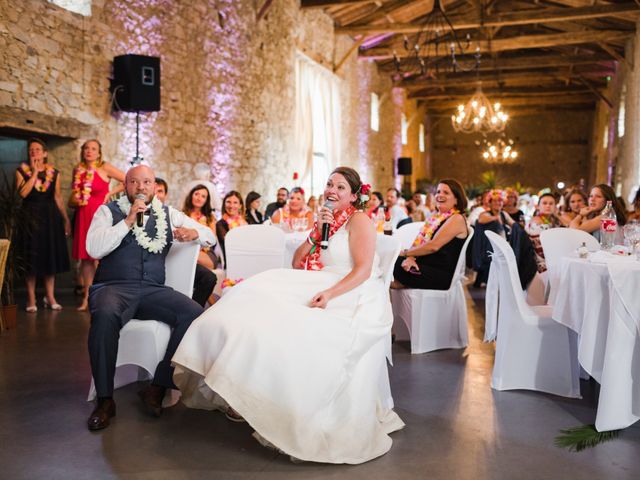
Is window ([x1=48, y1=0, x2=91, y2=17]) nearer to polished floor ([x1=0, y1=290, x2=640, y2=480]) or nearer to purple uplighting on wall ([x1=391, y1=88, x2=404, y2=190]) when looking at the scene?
polished floor ([x1=0, y1=290, x2=640, y2=480])

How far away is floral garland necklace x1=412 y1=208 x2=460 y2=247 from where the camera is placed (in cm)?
454

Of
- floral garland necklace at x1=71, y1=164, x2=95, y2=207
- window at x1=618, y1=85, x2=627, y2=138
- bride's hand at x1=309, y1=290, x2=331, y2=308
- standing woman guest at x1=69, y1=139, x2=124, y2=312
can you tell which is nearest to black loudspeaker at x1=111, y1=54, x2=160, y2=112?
standing woman guest at x1=69, y1=139, x2=124, y2=312

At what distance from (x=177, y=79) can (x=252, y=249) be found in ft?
14.5

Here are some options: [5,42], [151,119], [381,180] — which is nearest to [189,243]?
[5,42]

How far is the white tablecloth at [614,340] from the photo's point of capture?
9.23 ft

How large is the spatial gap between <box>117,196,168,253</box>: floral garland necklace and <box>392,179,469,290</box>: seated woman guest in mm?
1890

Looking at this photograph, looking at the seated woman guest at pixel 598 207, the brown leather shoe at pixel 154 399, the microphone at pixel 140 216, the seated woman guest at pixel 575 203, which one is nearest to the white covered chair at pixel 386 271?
the brown leather shoe at pixel 154 399

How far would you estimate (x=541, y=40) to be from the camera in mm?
14008

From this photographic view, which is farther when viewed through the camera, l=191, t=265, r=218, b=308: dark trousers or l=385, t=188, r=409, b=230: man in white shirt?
l=385, t=188, r=409, b=230: man in white shirt

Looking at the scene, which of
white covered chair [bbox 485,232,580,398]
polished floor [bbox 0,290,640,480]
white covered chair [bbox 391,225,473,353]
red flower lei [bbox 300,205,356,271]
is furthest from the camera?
white covered chair [bbox 391,225,473,353]

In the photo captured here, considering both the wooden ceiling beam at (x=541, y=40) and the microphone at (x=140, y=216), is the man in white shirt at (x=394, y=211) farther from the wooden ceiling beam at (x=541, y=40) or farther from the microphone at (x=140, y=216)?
the microphone at (x=140, y=216)

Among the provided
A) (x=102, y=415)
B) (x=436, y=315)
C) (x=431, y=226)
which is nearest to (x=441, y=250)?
(x=431, y=226)

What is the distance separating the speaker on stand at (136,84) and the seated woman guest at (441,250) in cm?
388

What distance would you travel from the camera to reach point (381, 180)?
17750mm
